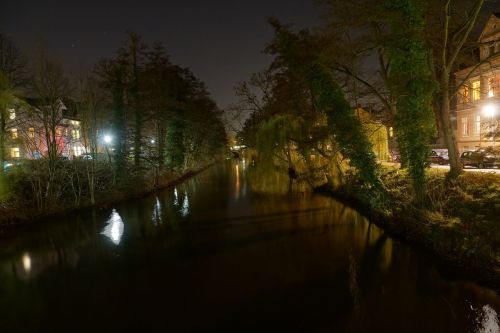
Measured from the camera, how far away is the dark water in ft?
24.5

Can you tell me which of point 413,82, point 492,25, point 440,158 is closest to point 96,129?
point 413,82

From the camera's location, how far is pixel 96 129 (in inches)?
868

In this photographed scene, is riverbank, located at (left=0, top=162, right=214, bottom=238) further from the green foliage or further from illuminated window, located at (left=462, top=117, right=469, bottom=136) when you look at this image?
illuminated window, located at (left=462, top=117, right=469, bottom=136)

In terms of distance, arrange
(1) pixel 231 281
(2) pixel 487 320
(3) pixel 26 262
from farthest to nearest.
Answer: (3) pixel 26 262, (1) pixel 231 281, (2) pixel 487 320

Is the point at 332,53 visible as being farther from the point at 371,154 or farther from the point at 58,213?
the point at 58,213

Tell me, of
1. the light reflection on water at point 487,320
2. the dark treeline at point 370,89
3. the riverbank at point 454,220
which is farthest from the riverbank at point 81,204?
the light reflection on water at point 487,320

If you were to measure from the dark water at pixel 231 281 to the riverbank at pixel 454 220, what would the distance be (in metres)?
0.61

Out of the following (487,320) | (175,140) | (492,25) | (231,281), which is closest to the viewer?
(487,320)

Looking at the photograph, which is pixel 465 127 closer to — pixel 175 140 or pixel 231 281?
pixel 175 140

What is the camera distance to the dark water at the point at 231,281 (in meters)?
7.46

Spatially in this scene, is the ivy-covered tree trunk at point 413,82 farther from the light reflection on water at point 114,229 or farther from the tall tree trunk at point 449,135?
the light reflection on water at point 114,229

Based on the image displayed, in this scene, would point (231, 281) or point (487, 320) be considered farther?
point (231, 281)

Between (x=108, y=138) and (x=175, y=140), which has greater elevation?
(x=108, y=138)

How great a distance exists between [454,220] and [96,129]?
20.4 m
